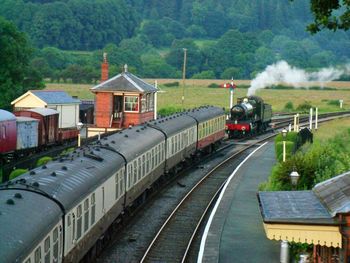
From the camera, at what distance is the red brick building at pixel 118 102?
4806 centimetres

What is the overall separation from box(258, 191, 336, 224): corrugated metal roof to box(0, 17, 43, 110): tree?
47.4m

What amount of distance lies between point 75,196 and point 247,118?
138 ft

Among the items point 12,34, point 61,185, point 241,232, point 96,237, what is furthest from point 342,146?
point 12,34

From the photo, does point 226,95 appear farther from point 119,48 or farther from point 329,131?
point 329,131

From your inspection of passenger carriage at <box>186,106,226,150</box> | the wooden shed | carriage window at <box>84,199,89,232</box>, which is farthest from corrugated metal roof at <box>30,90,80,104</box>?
carriage window at <box>84,199,89,232</box>

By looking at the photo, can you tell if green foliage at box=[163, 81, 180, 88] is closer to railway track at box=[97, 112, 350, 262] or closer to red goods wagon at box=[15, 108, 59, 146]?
red goods wagon at box=[15, 108, 59, 146]

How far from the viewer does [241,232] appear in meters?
23.8

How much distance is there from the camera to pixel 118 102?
48.9m

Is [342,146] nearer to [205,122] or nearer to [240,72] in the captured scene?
[205,122]

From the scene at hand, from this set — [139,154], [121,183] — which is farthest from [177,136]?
[121,183]

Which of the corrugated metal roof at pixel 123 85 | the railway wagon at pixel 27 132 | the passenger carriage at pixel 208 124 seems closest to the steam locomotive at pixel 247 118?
the passenger carriage at pixel 208 124

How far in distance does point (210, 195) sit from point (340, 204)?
1887 centimetres

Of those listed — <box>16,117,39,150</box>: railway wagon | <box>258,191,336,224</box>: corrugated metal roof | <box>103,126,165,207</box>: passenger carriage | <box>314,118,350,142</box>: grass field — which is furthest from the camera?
<box>314,118,350,142</box>: grass field

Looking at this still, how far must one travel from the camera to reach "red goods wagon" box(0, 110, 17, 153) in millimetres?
38625
